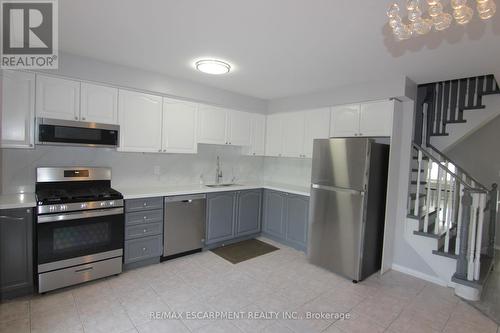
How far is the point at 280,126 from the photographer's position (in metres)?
4.49

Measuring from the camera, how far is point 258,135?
466 centimetres

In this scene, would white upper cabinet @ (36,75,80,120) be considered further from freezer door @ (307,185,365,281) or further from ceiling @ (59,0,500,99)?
freezer door @ (307,185,365,281)

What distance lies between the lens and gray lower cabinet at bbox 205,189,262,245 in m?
3.79

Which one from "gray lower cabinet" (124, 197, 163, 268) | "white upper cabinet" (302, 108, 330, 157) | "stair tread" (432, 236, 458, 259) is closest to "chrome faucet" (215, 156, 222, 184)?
"gray lower cabinet" (124, 197, 163, 268)

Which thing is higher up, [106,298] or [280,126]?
[280,126]

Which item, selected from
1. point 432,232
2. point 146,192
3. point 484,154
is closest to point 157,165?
point 146,192

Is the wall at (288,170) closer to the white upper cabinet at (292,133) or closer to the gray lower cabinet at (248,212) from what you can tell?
the white upper cabinet at (292,133)

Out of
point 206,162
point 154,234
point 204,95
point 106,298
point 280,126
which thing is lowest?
point 106,298

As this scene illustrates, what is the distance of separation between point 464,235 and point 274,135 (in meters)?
2.86

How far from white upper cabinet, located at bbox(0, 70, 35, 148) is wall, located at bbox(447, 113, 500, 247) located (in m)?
6.26

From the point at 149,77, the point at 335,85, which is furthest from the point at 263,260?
the point at 149,77

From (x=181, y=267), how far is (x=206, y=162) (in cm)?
172

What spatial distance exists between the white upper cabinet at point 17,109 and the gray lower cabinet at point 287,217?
3.14 metres

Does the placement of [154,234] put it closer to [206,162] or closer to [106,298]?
[106,298]
